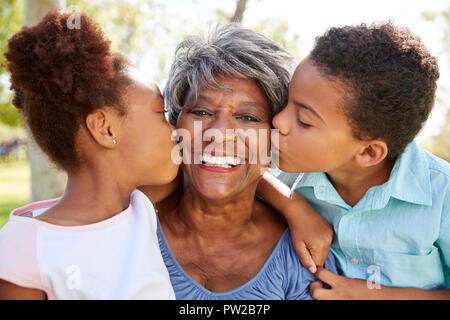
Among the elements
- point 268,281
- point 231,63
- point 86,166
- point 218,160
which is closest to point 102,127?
point 86,166

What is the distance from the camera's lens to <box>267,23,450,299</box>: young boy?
89.0 inches

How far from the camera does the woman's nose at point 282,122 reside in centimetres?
245

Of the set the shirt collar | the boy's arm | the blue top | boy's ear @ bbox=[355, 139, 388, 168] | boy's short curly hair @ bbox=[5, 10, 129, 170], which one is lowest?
the blue top

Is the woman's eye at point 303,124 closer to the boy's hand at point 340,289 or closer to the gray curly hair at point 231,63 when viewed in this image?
the gray curly hair at point 231,63

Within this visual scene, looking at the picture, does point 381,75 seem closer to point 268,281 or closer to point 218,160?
point 218,160

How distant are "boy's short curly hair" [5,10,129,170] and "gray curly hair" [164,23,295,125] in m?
0.58

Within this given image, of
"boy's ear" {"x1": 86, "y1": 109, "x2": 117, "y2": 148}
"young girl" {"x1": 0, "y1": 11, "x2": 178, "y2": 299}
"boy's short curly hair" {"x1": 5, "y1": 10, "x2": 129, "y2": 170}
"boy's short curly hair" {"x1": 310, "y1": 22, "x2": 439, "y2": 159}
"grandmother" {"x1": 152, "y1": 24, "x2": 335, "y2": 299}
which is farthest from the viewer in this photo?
"grandmother" {"x1": 152, "y1": 24, "x2": 335, "y2": 299}

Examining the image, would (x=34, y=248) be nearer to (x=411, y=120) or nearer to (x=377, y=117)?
(x=377, y=117)

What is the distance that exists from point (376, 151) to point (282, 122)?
1.87 ft

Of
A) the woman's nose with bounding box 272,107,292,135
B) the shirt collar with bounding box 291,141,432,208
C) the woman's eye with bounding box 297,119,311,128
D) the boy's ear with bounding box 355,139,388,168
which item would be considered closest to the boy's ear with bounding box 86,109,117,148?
the woman's nose with bounding box 272,107,292,135

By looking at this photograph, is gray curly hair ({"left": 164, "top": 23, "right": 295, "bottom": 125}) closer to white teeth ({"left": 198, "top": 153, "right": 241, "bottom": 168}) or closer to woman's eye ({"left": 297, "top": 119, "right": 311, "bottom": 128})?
woman's eye ({"left": 297, "top": 119, "right": 311, "bottom": 128})

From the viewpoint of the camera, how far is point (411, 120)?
94.3 inches

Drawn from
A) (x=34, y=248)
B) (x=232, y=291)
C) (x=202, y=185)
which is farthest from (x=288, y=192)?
(x=34, y=248)
